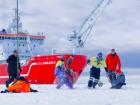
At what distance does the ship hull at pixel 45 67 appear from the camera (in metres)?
21.2

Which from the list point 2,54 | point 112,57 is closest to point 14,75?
point 112,57

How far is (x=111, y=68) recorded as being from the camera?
49.6 ft

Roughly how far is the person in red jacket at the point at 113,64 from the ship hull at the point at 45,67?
5.68m

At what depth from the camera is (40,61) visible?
2209 centimetres

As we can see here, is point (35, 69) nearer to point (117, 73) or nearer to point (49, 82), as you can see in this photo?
point (49, 82)

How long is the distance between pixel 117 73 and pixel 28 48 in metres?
14.2

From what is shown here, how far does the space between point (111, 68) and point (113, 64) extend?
8.2 inches

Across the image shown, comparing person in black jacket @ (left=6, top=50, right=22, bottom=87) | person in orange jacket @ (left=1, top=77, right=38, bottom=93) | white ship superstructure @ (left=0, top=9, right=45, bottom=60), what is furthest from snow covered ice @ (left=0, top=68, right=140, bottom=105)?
white ship superstructure @ (left=0, top=9, right=45, bottom=60)

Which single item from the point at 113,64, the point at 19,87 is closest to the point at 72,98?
the point at 19,87

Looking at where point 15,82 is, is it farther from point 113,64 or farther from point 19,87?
point 113,64

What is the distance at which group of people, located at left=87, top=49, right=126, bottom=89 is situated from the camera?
49.0 feet

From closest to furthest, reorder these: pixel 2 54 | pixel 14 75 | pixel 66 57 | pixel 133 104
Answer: pixel 133 104 < pixel 14 75 < pixel 66 57 < pixel 2 54

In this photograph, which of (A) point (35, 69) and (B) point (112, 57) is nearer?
(B) point (112, 57)

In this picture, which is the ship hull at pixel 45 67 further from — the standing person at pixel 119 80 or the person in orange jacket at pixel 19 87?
the person in orange jacket at pixel 19 87
